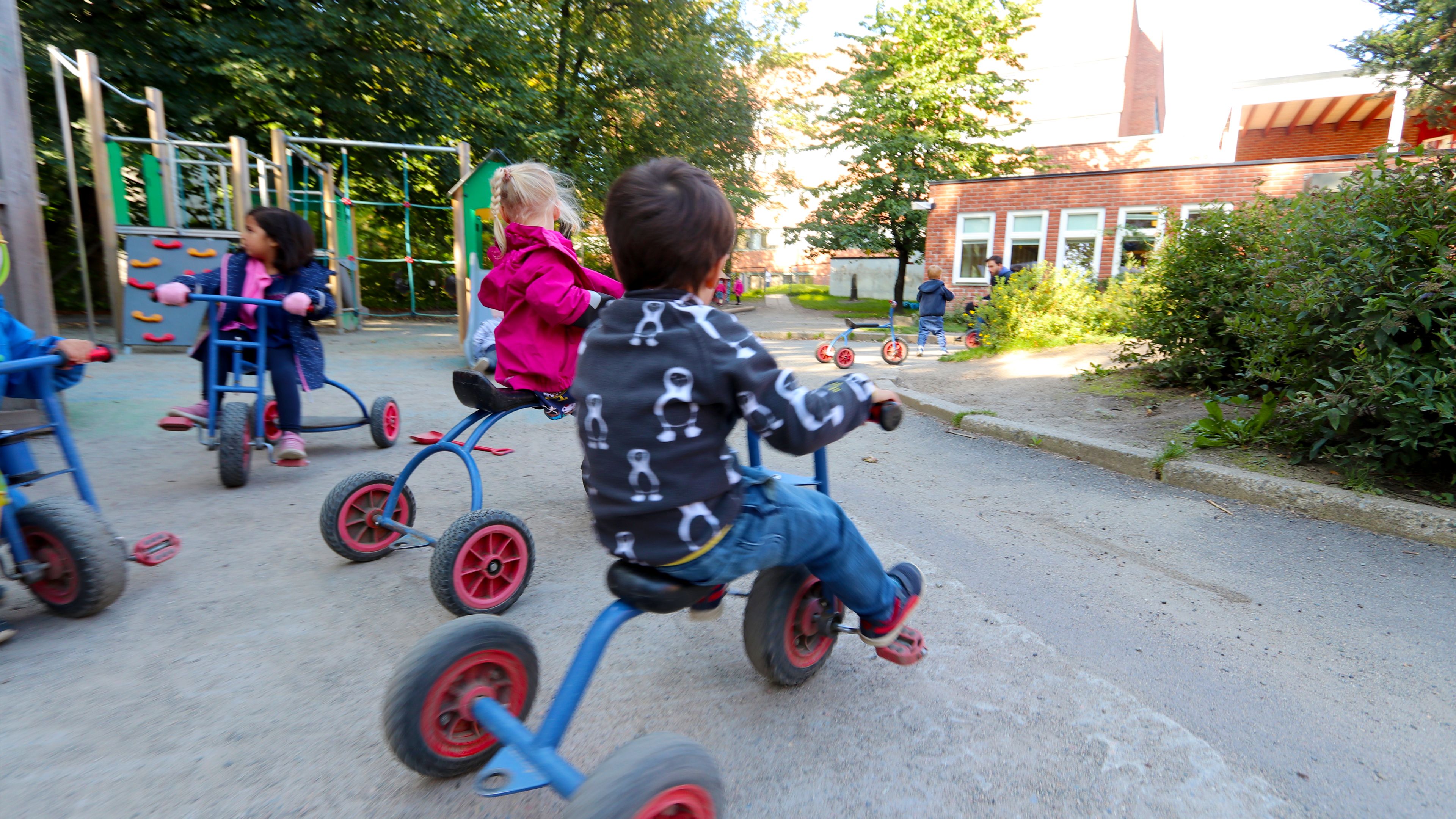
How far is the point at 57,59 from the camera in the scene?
7980 millimetres

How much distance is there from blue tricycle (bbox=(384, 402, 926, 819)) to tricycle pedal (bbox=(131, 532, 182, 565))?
1.96 m

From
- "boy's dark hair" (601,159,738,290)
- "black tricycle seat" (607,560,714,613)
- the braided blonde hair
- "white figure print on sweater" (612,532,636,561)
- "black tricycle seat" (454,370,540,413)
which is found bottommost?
"black tricycle seat" (607,560,714,613)

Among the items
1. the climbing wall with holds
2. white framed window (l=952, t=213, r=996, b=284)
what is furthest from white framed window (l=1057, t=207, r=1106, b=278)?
the climbing wall with holds

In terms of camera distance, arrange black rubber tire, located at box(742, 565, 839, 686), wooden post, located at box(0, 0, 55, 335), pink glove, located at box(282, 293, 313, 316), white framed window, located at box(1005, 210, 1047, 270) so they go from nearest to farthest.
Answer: black rubber tire, located at box(742, 565, 839, 686), pink glove, located at box(282, 293, 313, 316), wooden post, located at box(0, 0, 55, 335), white framed window, located at box(1005, 210, 1047, 270)

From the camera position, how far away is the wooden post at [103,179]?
877cm

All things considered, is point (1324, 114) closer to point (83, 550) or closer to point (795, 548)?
point (795, 548)

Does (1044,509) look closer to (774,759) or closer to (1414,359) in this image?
(1414,359)

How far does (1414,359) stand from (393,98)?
17.5 metres

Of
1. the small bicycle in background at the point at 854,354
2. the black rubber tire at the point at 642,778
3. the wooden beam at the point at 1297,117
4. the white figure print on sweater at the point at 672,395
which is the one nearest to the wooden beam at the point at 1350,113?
the wooden beam at the point at 1297,117

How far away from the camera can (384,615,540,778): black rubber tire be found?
1808 mm

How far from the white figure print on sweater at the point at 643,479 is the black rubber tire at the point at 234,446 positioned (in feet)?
11.9

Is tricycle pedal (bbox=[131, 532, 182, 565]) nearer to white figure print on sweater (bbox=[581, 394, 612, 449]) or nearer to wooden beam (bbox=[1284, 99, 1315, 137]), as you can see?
white figure print on sweater (bbox=[581, 394, 612, 449])

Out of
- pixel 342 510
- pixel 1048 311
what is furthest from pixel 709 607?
pixel 1048 311

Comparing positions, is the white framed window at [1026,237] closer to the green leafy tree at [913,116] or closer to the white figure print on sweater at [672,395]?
the green leafy tree at [913,116]
